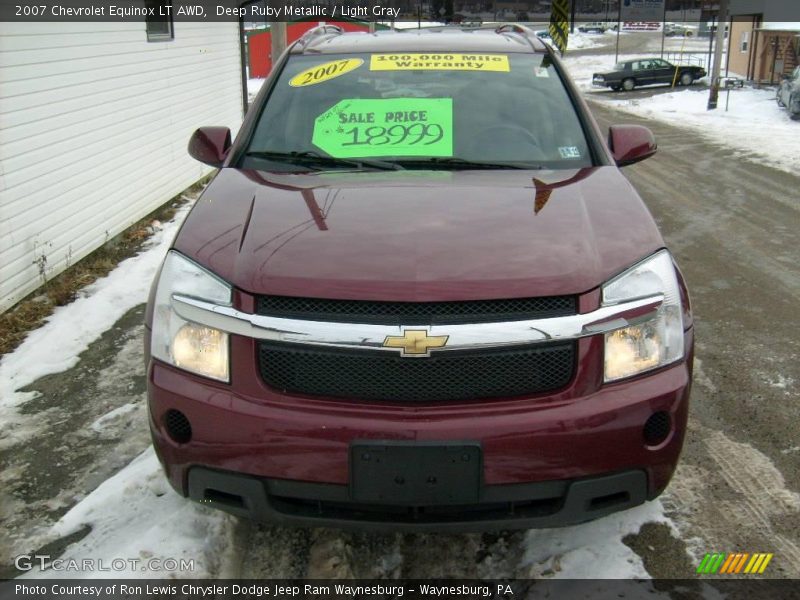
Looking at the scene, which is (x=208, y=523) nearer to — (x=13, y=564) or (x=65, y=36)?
(x=13, y=564)

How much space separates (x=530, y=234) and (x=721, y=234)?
5937mm

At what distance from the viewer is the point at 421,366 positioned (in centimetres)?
234

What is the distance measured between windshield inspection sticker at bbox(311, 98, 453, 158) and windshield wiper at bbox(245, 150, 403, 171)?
0.05 metres

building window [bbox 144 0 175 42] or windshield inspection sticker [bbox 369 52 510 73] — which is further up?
building window [bbox 144 0 175 42]

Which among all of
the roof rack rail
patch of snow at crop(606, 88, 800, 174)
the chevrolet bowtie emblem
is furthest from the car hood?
patch of snow at crop(606, 88, 800, 174)

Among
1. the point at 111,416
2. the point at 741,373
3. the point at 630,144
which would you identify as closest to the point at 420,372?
the point at 630,144

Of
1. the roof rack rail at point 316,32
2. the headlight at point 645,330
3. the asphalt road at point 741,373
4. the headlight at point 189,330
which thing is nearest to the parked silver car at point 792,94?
the asphalt road at point 741,373

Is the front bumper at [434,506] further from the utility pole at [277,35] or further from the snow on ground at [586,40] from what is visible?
the snow on ground at [586,40]

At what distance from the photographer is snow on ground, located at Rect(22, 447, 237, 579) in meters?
2.72

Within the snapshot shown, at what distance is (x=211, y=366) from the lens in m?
2.46

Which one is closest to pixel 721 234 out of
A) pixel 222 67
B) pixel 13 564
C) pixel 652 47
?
pixel 13 564

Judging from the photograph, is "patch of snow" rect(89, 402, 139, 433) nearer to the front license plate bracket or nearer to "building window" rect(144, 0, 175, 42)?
the front license plate bracket

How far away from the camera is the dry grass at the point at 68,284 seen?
5203mm

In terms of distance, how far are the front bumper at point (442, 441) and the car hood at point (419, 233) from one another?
27 cm
